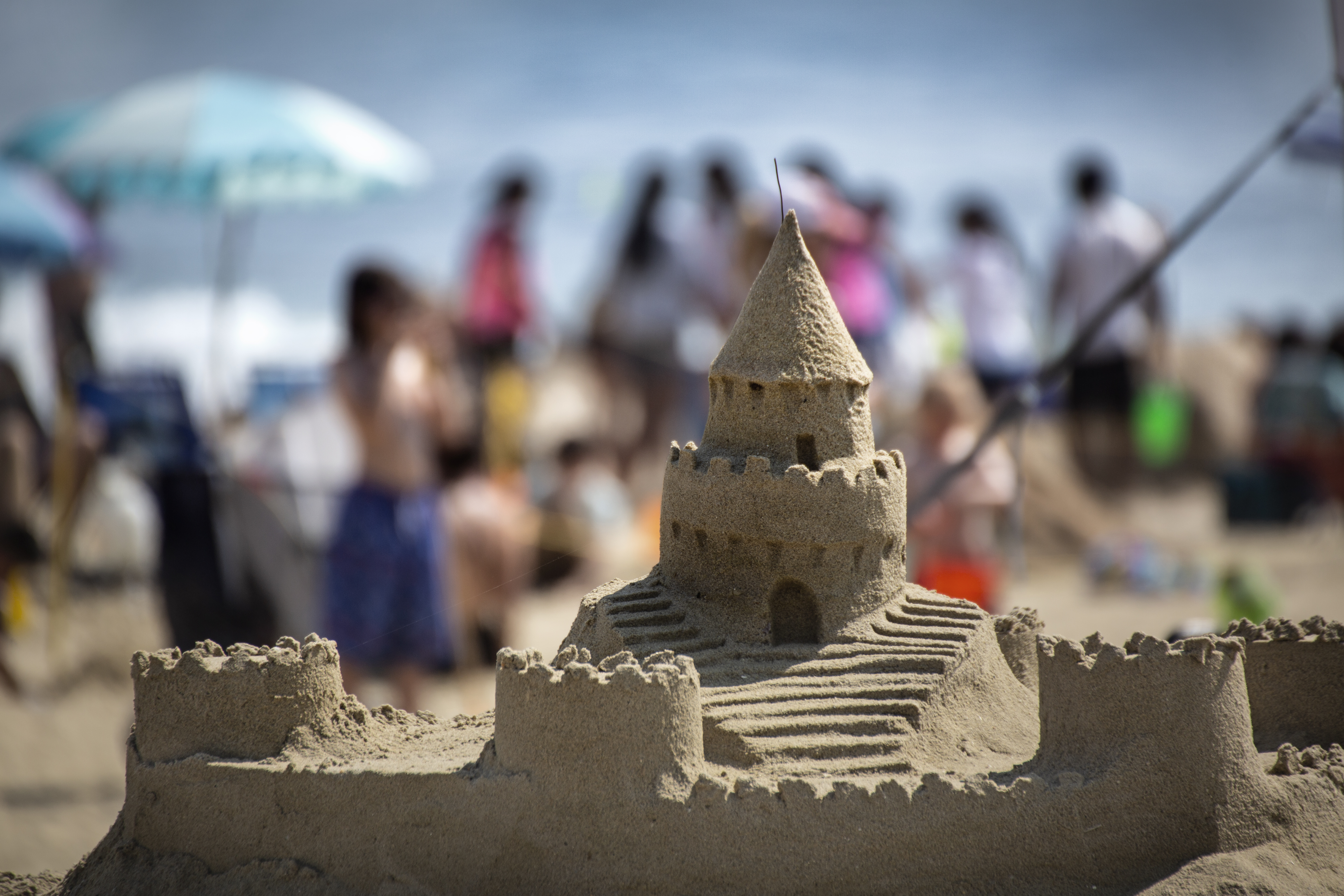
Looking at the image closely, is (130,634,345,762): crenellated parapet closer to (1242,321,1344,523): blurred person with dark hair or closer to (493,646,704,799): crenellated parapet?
(493,646,704,799): crenellated parapet

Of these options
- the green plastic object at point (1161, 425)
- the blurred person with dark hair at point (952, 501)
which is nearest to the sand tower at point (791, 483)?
the blurred person with dark hair at point (952, 501)

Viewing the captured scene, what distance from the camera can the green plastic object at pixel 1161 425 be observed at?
23547 mm

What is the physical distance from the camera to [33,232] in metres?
17.1

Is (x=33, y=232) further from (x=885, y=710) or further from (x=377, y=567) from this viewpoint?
(x=885, y=710)

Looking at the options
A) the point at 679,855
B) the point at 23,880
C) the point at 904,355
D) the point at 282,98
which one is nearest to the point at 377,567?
the point at 23,880

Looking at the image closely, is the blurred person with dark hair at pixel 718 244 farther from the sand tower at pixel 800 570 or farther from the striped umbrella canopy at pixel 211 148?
the sand tower at pixel 800 570

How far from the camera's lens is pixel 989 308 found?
19266 millimetres

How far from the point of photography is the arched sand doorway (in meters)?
8.98

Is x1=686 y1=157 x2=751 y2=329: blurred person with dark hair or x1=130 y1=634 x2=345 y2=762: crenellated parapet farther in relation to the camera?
x1=686 y1=157 x2=751 y2=329: blurred person with dark hair

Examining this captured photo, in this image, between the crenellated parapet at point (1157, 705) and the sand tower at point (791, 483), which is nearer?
the crenellated parapet at point (1157, 705)

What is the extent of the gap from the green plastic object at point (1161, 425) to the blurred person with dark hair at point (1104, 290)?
4.28 ft

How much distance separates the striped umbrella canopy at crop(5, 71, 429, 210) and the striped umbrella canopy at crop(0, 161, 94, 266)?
110cm

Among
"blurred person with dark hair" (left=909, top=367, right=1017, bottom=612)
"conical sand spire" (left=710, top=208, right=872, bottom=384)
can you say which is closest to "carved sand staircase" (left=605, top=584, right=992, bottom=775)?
"conical sand spire" (left=710, top=208, right=872, bottom=384)

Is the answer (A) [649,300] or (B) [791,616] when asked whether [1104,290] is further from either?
(B) [791,616]
